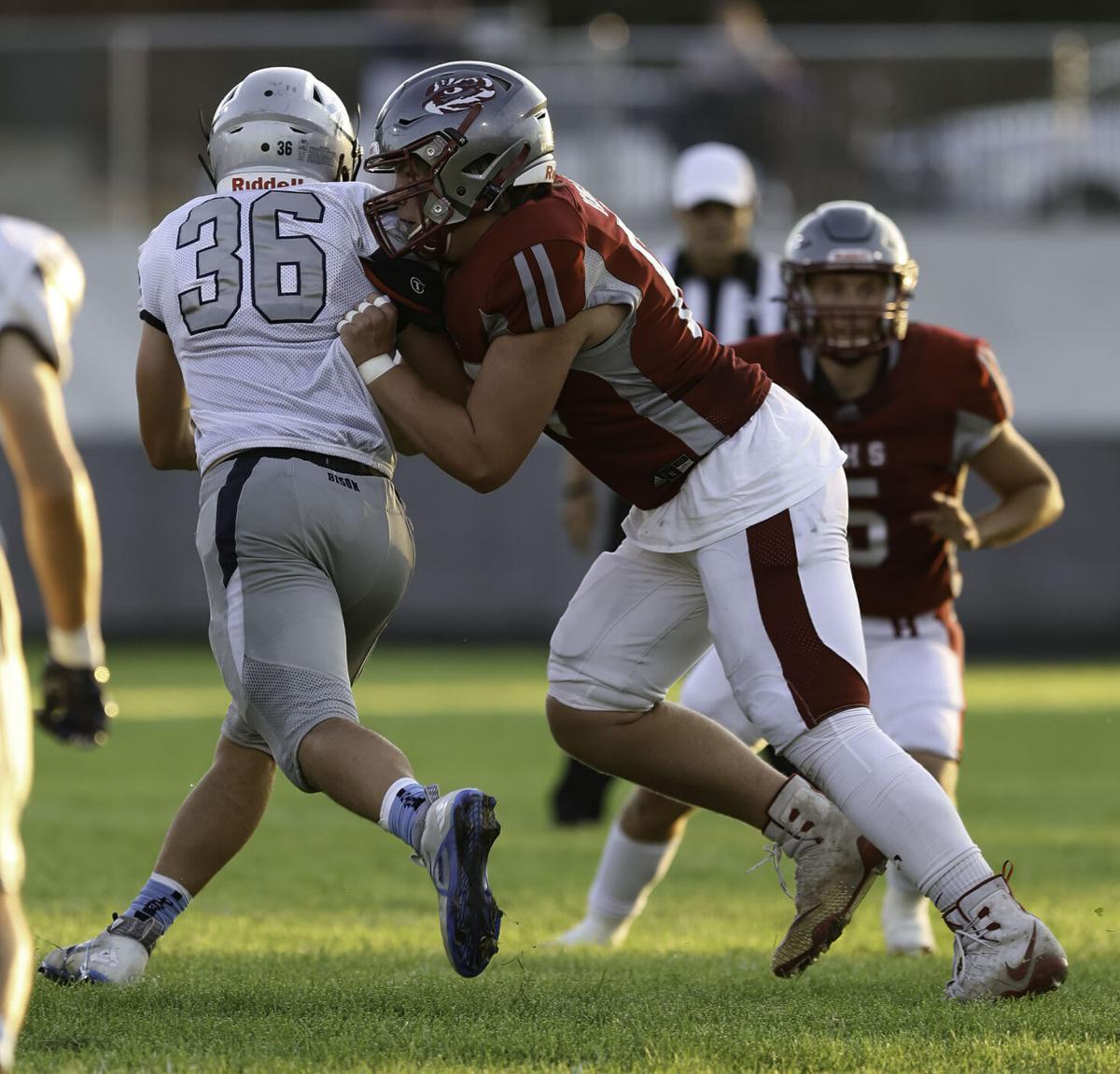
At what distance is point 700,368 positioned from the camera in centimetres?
389

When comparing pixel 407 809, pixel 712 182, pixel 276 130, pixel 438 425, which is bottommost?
pixel 407 809

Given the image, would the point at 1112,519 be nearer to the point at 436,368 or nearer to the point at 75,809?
the point at 75,809

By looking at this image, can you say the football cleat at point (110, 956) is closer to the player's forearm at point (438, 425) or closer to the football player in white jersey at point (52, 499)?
the football player in white jersey at point (52, 499)

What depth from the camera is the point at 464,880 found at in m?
3.25

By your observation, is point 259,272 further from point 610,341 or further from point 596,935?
point 596,935

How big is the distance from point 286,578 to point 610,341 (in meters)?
0.78

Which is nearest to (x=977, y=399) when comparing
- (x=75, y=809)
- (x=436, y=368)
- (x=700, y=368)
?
(x=700, y=368)

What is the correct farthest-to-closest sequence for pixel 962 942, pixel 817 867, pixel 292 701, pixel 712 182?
pixel 712 182 → pixel 817 867 → pixel 962 942 → pixel 292 701

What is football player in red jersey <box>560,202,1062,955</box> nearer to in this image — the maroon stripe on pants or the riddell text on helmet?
the maroon stripe on pants

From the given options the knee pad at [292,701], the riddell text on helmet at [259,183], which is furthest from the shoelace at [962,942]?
the riddell text on helmet at [259,183]

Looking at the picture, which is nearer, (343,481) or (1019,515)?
(343,481)

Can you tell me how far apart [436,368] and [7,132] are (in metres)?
13.2

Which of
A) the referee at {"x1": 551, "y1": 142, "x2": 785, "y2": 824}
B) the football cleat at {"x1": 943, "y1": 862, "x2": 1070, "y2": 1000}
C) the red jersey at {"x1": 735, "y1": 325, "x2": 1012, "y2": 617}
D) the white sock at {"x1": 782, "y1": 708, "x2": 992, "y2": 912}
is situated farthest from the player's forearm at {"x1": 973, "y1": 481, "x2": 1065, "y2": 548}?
the referee at {"x1": 551, "y1": 142, "x2": 785, "y2": 824}

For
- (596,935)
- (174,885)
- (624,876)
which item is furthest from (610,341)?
(596,935)
